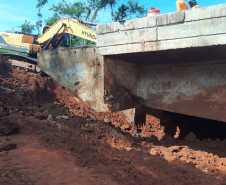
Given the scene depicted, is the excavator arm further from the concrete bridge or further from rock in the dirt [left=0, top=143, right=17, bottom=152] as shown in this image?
rock in the dirt [left=0, top=143, right=17, bottom=152]

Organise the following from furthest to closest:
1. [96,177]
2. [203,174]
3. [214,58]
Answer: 1. [214,58]
2. [203,174]
3. [96,177]

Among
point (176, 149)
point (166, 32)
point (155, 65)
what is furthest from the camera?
point (155, 65)

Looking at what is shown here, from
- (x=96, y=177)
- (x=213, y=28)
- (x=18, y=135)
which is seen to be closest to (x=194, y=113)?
(x=213, y=28)

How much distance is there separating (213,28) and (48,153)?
3712mm

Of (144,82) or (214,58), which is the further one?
(144,82)

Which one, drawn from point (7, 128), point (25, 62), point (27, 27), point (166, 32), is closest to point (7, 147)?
point (7, 128)

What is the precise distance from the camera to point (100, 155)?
13.4ft

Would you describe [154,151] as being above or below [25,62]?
below

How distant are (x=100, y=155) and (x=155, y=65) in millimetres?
2692

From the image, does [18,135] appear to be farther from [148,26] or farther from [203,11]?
[203,11]

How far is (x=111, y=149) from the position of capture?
15.1 ft

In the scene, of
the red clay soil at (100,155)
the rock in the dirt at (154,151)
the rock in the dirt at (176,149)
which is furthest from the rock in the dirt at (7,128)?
the rock in the dirt at (176,149)

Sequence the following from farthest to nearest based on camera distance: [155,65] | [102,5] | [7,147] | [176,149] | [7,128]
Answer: [102,5] → [155,65] → [176,149] → [7,128] → [7,147]

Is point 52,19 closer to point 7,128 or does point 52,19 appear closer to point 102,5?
point 102,5
